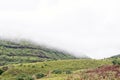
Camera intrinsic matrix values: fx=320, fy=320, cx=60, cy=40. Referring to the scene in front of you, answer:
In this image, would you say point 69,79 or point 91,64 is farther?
point 91,64

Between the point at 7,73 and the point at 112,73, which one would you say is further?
the point at 7,73

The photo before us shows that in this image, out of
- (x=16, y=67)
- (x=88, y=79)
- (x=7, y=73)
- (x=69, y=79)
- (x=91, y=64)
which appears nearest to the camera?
(x=88, y=79)

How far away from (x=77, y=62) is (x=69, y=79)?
353 feet

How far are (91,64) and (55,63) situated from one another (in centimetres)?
1744

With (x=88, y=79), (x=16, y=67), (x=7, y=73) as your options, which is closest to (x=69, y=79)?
(x=88, y=79)

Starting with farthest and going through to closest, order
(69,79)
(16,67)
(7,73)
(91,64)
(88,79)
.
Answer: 1. (91,64)
2. (16,67)
3. (7,73)
4. (69,79)
5. (88,79)

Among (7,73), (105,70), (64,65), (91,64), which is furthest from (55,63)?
(105,70)

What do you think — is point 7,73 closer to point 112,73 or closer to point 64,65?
point 64,65

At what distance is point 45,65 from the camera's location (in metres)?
149

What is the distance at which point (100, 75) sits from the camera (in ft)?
150

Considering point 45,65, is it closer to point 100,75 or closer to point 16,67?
point 16,67

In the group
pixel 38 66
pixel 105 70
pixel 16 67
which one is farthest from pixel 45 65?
pixel 105 70

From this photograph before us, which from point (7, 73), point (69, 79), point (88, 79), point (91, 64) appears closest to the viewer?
point (88, 79)

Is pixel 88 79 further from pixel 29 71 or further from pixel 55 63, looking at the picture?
pixel 55 63
